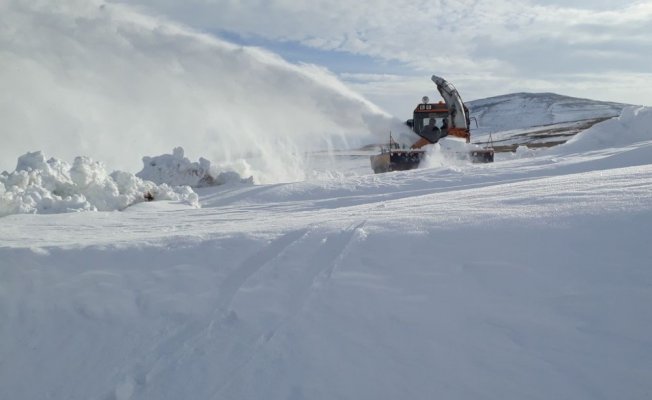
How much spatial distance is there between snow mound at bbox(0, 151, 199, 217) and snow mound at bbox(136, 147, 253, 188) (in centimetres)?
293

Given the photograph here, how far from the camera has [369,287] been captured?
376 centimetres

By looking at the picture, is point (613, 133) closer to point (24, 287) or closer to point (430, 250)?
point (430, 250)

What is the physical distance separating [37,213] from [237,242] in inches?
210

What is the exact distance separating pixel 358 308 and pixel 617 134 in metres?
14.0

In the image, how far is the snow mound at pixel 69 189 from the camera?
8.76 meters

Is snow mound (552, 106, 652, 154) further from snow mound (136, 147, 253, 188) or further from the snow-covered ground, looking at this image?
the snow-covered ground

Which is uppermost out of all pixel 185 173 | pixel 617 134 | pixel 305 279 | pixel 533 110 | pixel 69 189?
pixel 533 110

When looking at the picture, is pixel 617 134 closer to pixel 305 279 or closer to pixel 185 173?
pixel 185 173

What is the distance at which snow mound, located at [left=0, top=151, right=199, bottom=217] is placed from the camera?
8.76 metres

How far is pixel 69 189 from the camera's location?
990 centimetres

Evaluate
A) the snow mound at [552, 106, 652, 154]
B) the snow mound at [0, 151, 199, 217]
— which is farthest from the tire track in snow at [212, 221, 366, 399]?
the snow mound at [552, 106, 652, 154]

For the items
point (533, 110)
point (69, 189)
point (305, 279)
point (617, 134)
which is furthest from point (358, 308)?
point (533, 110)

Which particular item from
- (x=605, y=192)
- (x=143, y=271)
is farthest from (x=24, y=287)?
(x=605, y=192)

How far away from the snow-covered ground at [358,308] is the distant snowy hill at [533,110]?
292 feet
